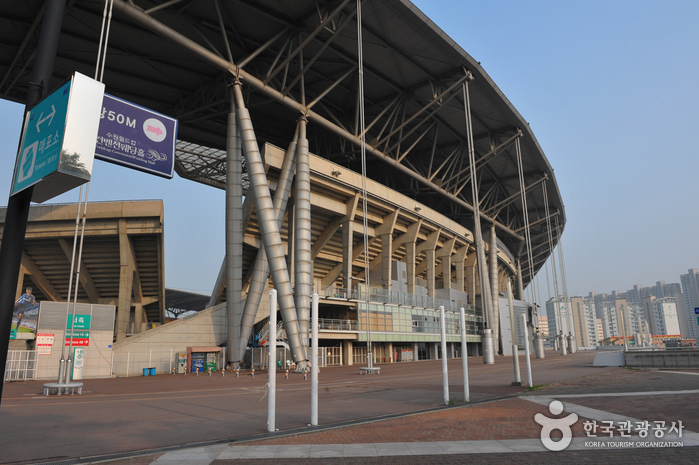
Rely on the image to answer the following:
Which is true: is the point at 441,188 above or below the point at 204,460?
above

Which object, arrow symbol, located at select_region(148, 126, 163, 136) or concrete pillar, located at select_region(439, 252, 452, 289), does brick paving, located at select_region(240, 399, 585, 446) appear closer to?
arrow symbol, located at select_region(148, 126, 163, 136)

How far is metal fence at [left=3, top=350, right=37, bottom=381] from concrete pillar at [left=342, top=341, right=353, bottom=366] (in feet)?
84.7

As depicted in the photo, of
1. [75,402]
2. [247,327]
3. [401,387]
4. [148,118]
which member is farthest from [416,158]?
[148,118]

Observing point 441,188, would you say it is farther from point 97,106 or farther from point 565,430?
point 97,106

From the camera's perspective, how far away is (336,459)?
278 inches

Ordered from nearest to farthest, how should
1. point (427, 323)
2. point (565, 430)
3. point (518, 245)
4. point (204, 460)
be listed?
point (204, 460), point (565, 430), point (427, 323), point (518, 245)

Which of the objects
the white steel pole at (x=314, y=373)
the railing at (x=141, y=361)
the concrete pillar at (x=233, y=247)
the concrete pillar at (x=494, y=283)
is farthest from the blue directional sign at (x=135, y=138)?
the concrete pillar at (x=494, y=283)

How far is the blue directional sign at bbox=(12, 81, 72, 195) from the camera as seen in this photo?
4969 millimetres

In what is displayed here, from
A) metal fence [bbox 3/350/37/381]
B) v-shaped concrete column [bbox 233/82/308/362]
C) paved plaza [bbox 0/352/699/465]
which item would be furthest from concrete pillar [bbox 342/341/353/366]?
paved plaza [bbox 0/352/699/465]

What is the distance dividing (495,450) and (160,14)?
34554mm

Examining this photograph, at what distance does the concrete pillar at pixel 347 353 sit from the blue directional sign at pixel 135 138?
39636mm

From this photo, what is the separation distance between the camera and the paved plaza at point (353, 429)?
285 inches

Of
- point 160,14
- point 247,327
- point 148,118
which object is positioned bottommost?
point 247,327

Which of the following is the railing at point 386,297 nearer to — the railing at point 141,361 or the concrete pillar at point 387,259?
the concrete pillar at point 387,259
